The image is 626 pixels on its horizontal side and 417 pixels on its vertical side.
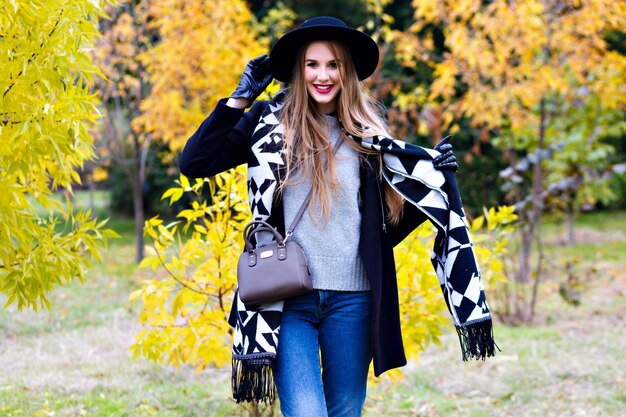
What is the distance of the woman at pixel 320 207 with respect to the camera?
2.42 meters

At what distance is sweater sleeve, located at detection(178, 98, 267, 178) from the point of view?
2.46m

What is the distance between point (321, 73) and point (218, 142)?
42 centimetres

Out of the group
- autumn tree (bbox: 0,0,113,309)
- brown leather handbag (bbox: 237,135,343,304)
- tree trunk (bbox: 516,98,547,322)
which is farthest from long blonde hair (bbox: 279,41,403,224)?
tree trunk (bbox: 516,98,547,322)

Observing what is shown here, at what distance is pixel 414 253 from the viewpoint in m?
3.61

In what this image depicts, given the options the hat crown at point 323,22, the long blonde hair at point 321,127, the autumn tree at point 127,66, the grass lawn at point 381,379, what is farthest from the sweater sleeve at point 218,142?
the autumn tree at point 127,66

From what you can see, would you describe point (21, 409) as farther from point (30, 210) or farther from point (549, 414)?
point (549, 414)

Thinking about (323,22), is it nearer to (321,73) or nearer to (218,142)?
(321,73)

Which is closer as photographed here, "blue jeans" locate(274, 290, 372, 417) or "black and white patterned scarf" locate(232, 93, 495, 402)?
"blue jeans" locate(274, 290, 372, 417)

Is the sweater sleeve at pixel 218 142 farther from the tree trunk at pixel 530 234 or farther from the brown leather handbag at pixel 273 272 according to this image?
the tree trunk at pixel 530 234

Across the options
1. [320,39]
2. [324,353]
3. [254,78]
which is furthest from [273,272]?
[320,39]

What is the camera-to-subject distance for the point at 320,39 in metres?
2.59

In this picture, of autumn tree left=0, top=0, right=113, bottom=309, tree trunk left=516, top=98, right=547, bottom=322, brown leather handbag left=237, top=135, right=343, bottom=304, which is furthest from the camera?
tree trunk left=516, top=98, right=547, bottom=322

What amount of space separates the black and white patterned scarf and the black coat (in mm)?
52

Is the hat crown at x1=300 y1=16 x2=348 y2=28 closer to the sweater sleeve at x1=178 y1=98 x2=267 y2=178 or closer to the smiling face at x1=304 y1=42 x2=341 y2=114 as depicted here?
the smiling face at x1=304 y1=42 x2=341 y2=114
